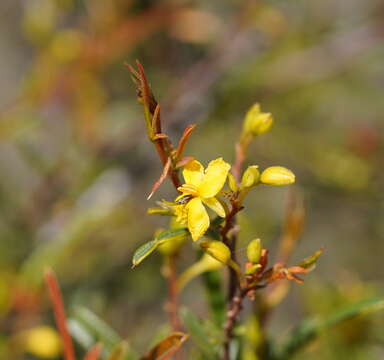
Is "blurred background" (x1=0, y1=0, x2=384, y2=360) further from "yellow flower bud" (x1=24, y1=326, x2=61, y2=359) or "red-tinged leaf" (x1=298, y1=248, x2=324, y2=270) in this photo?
"red-tinged leaf" (x1=298, y1=248, x2=324, y2=270)

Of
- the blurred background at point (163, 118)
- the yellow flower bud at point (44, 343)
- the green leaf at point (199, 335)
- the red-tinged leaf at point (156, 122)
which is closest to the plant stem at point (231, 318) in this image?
the green leaf at point (199, 335)

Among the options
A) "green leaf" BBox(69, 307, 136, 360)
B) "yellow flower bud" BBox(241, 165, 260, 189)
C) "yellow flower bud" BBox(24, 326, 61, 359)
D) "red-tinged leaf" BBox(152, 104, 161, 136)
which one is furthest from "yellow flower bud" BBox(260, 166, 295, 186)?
"yellow flower bud" BBox(24, 326, 61, 359)

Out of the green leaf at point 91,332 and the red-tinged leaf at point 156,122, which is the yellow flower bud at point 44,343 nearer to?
the green leaf at point 91,332

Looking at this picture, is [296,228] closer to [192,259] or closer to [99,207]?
[99,207]

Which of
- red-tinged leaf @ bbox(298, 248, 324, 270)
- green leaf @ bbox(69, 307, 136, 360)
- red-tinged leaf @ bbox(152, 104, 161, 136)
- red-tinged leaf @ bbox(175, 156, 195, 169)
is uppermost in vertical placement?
red-tinged leaf @ bbox(152, 104, 161, 136)

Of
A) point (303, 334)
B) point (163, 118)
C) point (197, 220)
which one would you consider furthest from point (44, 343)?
point (163, 118)

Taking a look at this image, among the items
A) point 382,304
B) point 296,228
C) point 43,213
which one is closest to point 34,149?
point 43,213
